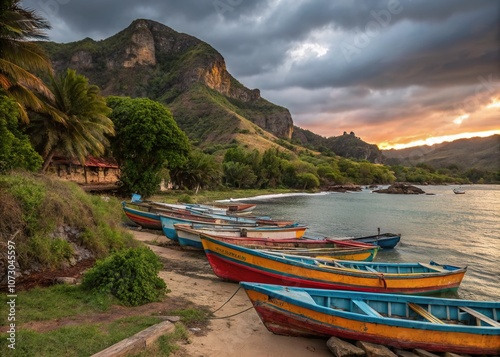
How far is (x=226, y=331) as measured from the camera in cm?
738

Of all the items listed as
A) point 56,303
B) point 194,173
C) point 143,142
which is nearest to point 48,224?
point 56,303

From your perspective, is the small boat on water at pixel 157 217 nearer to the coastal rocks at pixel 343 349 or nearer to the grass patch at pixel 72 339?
the coastal rocks at pixel 343 349

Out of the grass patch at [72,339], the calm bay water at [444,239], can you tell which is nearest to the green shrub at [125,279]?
the grass patch at [72,339]

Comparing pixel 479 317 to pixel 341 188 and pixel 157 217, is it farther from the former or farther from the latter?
pixel 341 188

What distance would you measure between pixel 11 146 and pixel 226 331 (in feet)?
48.1

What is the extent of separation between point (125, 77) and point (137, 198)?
18277cm

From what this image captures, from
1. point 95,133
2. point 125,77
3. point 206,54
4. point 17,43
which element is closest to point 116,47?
point 125,77

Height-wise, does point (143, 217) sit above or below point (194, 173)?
below

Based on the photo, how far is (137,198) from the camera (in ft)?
84.2

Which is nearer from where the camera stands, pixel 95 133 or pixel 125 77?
pixel 95 133

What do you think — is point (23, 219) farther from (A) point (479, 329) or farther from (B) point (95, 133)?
(B) point (95, 133)

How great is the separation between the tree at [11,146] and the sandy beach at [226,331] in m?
9.56

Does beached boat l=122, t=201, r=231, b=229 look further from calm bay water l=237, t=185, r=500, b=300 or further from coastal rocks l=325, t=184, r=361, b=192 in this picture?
coastal rocks l=325, t=184, r=361, b=192

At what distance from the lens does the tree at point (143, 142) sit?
30.7m
